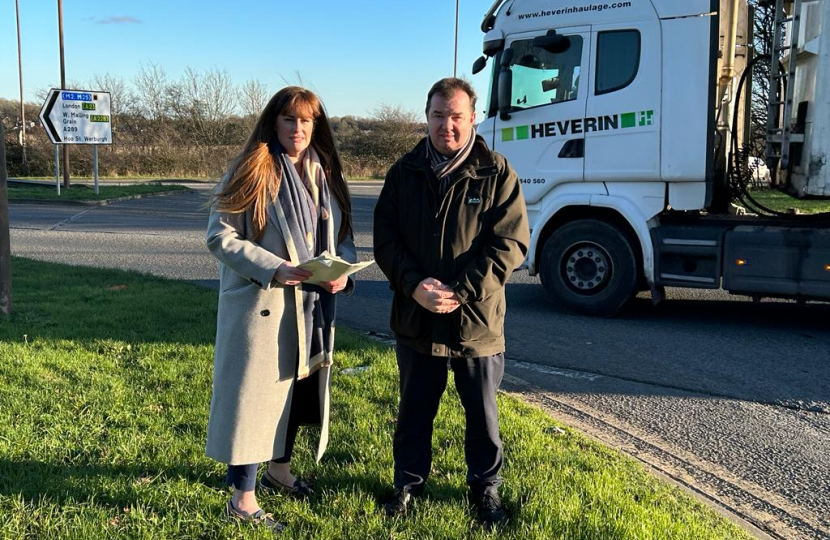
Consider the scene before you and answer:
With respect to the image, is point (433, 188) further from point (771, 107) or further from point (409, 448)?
point (771, 107)

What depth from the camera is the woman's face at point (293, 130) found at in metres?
2.86

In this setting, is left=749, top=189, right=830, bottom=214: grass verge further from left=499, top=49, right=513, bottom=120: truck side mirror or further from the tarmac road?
left=499, top=49, right=513, bottom=120: truck side mirror

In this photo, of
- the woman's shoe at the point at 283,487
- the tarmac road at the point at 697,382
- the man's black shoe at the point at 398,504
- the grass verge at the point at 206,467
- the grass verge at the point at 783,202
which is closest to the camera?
the grass verge at the point at 206,467

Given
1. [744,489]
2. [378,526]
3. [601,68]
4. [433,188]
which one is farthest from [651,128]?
[378,526]

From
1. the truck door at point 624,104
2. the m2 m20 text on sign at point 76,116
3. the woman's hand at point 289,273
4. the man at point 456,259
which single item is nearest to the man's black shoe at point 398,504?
the man at point 456,259

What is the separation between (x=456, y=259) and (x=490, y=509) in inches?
41.7

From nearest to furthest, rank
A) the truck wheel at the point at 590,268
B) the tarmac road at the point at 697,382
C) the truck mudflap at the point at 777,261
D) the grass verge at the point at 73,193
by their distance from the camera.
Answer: the tarmac road at the point at 697,382
the truck mudflap at the point at 777,261
the truck wheel at the point at 590,268
the grass verge at the point at 73,193

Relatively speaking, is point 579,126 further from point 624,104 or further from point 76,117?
point 76,117

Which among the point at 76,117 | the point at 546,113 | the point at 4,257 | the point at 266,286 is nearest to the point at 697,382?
the point at 546,113

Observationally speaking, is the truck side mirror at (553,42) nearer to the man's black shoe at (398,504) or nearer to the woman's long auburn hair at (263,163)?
the woman's long auburn hair at (263,163)

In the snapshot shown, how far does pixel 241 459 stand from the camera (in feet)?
9.37

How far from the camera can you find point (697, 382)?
17.2ft

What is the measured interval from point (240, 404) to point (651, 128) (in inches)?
209

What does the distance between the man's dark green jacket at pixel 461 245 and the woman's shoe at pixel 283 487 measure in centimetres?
84
